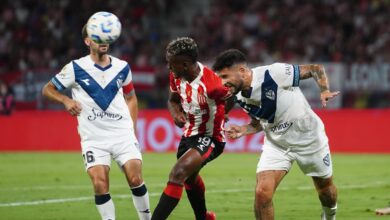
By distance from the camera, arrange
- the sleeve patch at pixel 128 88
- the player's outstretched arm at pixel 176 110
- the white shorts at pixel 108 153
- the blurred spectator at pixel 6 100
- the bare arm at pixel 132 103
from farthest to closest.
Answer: the blurred spectator at pixel 6 100 → the bare arm at pixel 132 103 → the sleeve patch at pixel 128 88 → the player's outstretched arm at pixel 176 110 → the white shorts at pixel 108 153

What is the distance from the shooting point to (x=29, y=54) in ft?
96.3

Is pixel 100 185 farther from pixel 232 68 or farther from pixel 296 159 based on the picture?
pixel 296 159

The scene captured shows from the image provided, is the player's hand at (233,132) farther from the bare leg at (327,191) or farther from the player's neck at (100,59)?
the player's neck at (100,59)

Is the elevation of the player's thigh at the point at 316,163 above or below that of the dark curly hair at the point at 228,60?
below

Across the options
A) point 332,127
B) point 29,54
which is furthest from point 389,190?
point 29,54

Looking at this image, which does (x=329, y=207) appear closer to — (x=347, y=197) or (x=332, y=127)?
(x=347, y=197)

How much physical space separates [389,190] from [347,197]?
1182mm

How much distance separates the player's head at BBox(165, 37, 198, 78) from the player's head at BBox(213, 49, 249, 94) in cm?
28

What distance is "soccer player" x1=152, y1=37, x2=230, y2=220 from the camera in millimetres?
9258

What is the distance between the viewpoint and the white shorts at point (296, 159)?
31.2ft

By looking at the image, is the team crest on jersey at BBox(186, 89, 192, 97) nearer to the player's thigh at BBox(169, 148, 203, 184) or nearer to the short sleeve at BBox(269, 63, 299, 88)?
the player's thigh at BBox(169, 148, 203, 184)

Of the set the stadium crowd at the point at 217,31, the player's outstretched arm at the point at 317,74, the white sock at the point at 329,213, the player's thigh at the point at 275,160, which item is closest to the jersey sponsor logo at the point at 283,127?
the player's thigh at the point at 275,160

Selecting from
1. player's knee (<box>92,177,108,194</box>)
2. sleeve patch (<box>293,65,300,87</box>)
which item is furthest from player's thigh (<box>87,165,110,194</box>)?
sleeve patch (<box>293,65,300,87</box>)

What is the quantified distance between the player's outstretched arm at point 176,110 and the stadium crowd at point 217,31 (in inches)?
700
